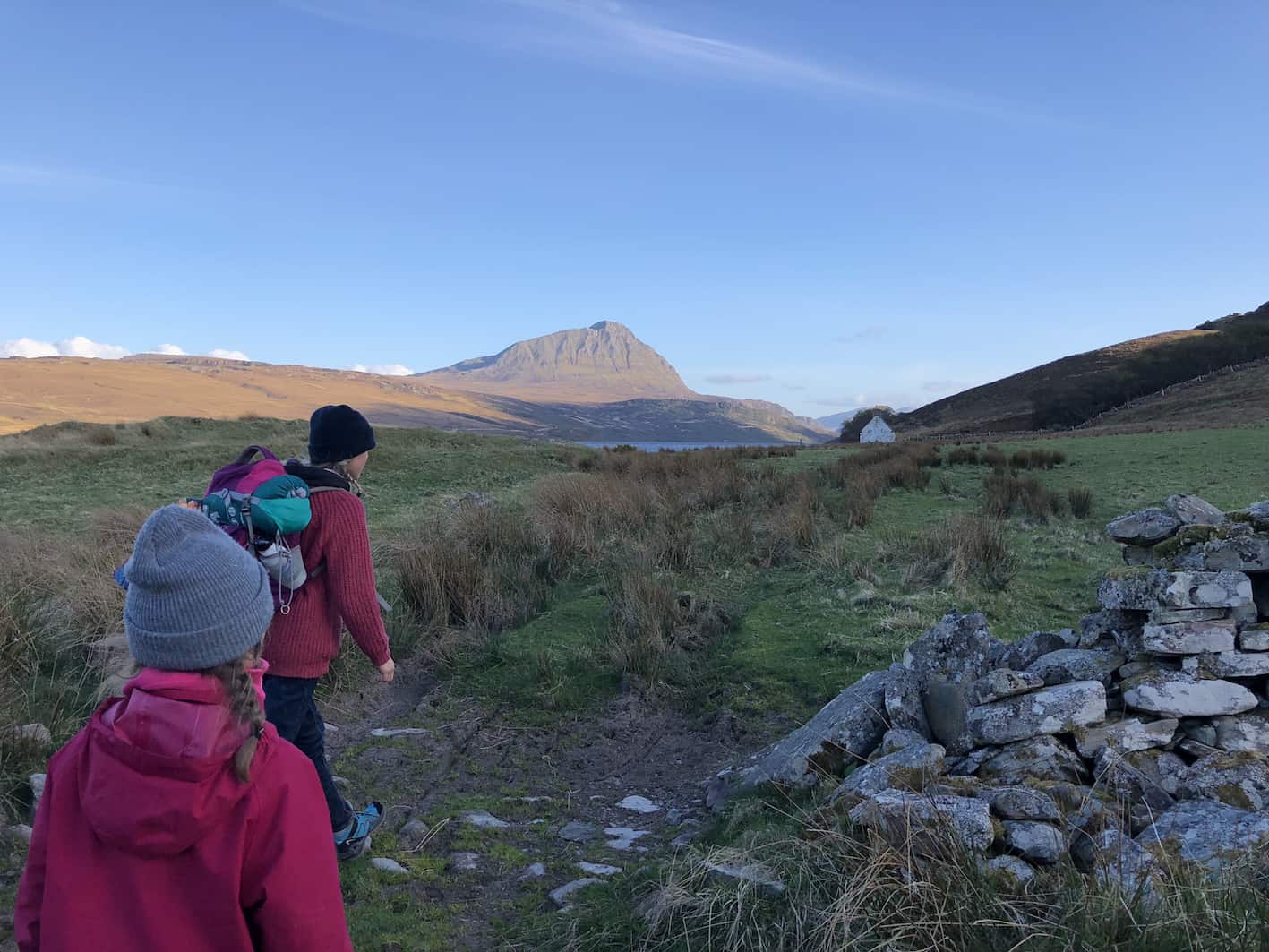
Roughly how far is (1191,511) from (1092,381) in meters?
67.5

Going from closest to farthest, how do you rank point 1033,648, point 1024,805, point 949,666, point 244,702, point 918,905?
point 244,702 → point 918,905 → point 1024,805 → point 949,666 → point 1033,648

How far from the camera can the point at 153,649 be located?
1.79m

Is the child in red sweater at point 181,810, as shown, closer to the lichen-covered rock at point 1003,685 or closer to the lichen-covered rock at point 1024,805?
the lichen-covered rock at point 1024,805

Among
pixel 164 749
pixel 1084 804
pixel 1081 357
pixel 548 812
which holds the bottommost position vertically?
pixel 548 812

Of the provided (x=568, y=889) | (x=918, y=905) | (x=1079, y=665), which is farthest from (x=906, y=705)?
(x=568, y=889)

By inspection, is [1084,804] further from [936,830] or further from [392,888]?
[392,888]

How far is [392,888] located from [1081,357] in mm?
87450

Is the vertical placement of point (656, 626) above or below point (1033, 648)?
below

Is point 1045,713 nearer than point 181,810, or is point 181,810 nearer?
point 181,810

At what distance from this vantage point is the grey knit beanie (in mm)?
1796

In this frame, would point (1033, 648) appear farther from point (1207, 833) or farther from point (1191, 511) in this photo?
point (1207, 833)

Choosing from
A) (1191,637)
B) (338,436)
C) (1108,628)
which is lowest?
(1108,628)

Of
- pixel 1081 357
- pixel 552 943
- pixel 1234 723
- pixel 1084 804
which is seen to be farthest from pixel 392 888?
pixel 1081 357

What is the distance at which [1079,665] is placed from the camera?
412 centimetres
